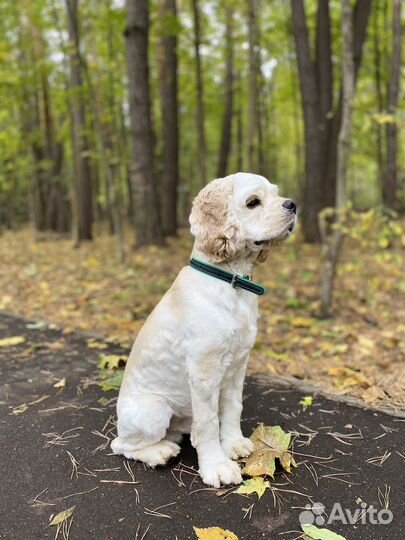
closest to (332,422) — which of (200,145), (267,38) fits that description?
(200,145)

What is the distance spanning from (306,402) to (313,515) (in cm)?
139

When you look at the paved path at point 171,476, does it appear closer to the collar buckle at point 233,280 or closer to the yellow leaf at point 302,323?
the collar buckle at point 233,280

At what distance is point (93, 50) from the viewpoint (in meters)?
11.4

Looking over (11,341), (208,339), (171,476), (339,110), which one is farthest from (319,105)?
(171,476)

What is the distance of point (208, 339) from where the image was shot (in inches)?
110

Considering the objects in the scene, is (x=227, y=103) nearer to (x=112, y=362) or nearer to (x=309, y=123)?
(x=309, y=123)

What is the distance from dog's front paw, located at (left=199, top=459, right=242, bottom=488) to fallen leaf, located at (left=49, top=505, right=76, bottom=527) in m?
0.80

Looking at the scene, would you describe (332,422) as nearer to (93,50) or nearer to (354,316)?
(354,316)

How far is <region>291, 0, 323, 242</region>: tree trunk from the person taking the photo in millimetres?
9570

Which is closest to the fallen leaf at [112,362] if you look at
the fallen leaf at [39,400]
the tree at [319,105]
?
the fallen leaf at [39,400]

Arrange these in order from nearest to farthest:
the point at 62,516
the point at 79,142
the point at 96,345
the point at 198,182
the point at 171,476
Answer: the point at 62,516, the point at 171,476, the point at 96,345, the point at 198,182, the point at 79,142

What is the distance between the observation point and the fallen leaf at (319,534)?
238 cm

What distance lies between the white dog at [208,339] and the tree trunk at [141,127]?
23.6 ft

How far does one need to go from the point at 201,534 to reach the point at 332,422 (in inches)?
63.5
